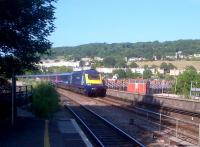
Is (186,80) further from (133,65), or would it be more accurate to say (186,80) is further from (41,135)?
(133,65)

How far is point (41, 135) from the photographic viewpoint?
59.4ft

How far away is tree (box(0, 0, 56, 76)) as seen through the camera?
16.8 meters

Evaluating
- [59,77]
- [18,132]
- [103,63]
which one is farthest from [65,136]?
[103,63]

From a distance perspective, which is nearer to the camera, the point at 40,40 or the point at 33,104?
the point at 40,40

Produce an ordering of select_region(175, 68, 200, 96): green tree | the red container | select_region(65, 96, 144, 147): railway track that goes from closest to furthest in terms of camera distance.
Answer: select_region(65, 96, 144, 147): railway track → the red container → select_region(175, 68, 200, 96): green tree

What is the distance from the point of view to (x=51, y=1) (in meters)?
18.8

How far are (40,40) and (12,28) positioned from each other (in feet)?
5.51

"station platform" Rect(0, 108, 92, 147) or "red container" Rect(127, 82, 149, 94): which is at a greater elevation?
"red container" Rect(127, 82, 149, 94)

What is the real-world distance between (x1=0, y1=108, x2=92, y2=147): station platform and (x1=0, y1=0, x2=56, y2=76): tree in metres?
2.35

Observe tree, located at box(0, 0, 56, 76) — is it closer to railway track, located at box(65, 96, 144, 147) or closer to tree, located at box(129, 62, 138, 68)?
railway track, located at box(65, 96, 144, 147)

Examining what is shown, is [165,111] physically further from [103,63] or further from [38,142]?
[103,63]

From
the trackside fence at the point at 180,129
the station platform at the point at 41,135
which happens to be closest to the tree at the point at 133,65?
the trackside fence at the point at 180,129

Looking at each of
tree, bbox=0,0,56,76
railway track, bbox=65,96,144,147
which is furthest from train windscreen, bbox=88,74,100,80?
tree, bbox=0,0,56,76

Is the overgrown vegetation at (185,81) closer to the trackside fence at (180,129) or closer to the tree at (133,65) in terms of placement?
the trackside fence at (180,129)
